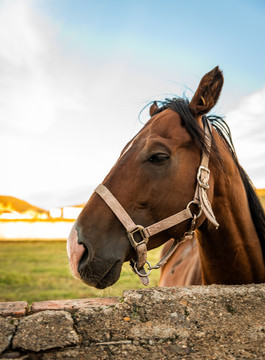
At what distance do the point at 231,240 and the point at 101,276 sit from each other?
98 cm

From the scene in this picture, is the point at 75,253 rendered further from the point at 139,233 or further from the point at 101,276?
the point at 139,233

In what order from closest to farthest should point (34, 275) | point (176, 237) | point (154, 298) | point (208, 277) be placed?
1. point (154, 298)
2. point (176, 237)
3. point (208, 277)
4. point (34, 275)

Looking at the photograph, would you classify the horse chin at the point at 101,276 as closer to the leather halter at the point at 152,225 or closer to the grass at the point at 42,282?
the leather halter at the point at 152,225

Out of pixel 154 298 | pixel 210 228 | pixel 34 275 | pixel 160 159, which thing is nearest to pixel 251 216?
pixel 210 228

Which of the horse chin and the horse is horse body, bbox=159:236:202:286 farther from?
the horse chin

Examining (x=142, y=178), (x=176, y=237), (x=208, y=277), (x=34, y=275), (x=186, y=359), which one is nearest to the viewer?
(x=186, y=359)

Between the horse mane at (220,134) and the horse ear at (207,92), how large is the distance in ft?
0.21

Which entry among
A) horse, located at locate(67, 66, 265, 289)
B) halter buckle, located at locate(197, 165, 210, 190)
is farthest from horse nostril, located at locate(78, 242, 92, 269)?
halter buckle, located at locate(197, 165, 210, 190)

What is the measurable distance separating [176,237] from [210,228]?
0.27m

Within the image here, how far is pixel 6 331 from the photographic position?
4.84ft

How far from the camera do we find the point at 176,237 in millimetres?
2143

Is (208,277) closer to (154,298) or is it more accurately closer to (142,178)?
(154,298)

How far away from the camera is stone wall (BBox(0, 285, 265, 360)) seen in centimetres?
144

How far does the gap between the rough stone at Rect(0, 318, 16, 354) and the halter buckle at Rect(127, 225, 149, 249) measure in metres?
0.76
